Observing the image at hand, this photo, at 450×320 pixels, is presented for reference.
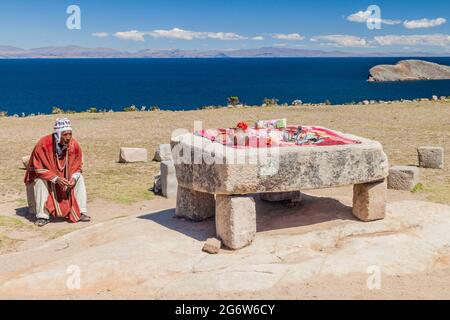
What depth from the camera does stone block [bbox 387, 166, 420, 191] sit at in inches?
476

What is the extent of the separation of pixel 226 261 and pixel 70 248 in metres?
2.46

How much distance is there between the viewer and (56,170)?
34.0 feet

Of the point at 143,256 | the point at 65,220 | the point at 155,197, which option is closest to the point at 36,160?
the point at 65,220

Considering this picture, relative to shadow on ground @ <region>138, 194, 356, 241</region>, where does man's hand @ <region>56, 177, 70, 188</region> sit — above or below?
above

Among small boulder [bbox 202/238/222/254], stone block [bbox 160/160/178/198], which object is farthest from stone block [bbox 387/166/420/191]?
small boulder [bbox 202/238/222/254]

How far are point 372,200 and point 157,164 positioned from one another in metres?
8.02

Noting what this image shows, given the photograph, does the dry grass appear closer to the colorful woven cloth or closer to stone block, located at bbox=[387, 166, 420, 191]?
stone block, located at bbox=[387, 166, 420, 191]

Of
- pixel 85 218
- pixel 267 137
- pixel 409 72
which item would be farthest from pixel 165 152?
pixel 409 72

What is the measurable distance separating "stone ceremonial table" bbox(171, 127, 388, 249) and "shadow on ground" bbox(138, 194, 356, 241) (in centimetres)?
45

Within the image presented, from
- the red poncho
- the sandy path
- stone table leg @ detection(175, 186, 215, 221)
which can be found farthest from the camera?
the red poncho

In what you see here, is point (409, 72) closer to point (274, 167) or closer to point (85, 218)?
point (85, 218)

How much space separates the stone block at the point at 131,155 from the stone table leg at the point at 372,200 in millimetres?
8236

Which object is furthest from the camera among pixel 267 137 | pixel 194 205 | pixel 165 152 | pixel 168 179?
pixel 165 152

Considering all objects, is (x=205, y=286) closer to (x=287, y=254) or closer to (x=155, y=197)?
(x=287, y=254)
